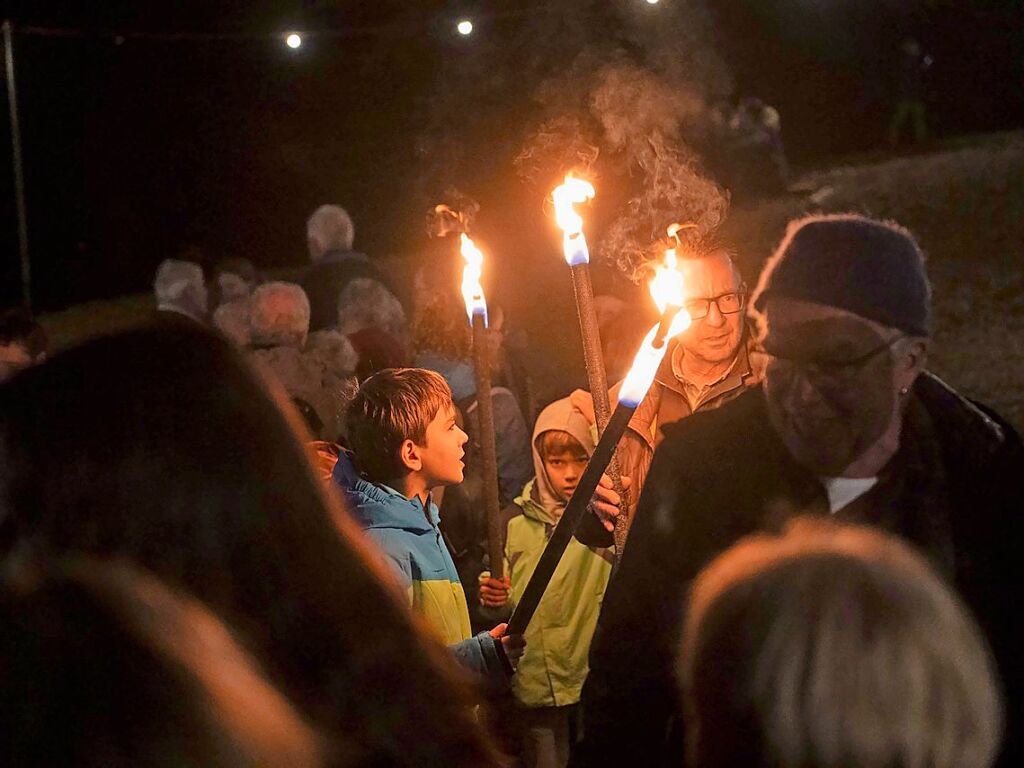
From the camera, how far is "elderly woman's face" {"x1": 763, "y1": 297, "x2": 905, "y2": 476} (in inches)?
77.4

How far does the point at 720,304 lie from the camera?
13.3 ft

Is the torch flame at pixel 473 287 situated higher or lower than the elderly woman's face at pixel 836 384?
higher

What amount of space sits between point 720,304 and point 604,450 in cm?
193

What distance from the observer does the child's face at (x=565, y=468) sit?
470cm

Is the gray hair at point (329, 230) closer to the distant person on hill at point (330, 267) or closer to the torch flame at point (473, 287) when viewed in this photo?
the distant person on hill at point (330, 267)

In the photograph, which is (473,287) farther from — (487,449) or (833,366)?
(833,366)

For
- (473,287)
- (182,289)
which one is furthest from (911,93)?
(473,287)

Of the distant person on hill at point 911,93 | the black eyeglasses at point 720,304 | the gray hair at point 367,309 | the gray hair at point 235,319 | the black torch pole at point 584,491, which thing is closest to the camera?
the black torch pole at point 584,491

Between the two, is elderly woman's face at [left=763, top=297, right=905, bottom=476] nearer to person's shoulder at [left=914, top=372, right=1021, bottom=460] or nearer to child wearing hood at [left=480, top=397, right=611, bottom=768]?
person's shoulder at [left=914, top=372, right=1021, bottom=460]

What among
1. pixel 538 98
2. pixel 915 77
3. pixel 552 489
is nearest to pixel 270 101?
pixel 538 98

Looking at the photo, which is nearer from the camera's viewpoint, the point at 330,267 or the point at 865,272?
the point at 865,272

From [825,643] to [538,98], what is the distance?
304 inches

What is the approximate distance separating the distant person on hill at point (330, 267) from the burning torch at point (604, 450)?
601 centimetres

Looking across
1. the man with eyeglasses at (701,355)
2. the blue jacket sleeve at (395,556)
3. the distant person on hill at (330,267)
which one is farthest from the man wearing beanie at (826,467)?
the distant person on hill at (330,267)
